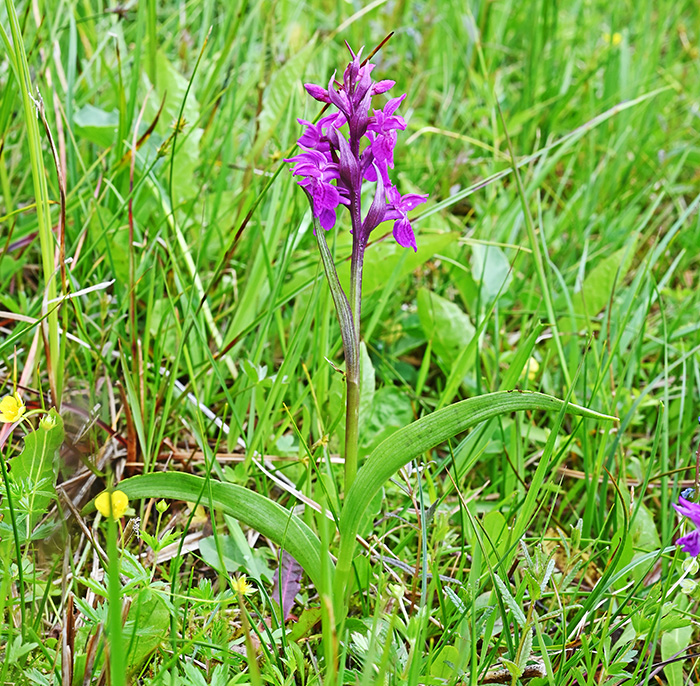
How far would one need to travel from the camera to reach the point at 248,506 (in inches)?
45.6

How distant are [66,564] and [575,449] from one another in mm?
1291

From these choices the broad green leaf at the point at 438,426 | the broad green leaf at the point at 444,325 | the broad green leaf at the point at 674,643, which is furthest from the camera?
the broad green leaf at the point at 444,325

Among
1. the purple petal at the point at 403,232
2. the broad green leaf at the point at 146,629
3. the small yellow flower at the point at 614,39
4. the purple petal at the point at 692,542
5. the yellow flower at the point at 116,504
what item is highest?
the small yellow flower at the point at 614,39

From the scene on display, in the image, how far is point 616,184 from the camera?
2.86 m

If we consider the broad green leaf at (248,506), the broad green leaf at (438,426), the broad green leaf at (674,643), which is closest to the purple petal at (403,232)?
the broad green leaf at (438,426)

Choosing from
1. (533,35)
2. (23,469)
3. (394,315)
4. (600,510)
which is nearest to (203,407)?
(23,469)

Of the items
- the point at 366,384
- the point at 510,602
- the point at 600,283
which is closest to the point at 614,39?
the point at 600,283

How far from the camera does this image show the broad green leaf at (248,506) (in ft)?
3.73

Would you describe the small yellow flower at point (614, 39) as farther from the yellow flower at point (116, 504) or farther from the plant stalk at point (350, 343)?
the yellow flower at point (116, 504)

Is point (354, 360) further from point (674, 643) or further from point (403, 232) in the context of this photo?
point (674, 643)

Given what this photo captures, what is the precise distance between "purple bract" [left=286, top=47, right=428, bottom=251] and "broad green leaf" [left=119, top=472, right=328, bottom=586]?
50 centimetres

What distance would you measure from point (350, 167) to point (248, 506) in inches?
24.7

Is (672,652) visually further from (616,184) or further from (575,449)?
(616,184)

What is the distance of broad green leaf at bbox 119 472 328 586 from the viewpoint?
44.7 inches
